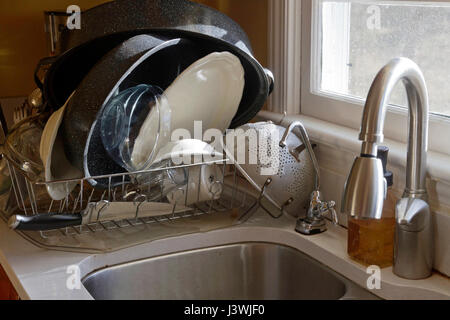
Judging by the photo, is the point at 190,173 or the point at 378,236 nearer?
the point at 378,236

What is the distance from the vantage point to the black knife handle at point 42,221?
1.11 metres

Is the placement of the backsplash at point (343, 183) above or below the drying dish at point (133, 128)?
below

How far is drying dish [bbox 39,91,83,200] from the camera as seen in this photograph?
114 cm

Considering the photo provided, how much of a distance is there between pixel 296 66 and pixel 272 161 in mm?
316

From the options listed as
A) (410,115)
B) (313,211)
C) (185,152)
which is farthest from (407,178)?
(185,152)

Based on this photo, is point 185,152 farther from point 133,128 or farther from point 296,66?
point 296,66

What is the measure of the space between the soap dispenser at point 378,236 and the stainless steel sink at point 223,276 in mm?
89

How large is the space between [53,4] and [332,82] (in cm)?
73

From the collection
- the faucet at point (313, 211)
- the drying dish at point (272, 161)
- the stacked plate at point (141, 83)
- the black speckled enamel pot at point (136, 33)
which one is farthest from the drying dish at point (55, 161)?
the faucet at point (313, 211)

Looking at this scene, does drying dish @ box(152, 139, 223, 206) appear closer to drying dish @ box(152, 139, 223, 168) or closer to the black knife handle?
drying dish @ box(152, 139, 223, 168)

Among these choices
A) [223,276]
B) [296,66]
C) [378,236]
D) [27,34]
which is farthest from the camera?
[27,34]

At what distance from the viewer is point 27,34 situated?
64.0 inches

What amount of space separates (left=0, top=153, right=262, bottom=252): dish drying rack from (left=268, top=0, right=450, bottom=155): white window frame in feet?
0.79

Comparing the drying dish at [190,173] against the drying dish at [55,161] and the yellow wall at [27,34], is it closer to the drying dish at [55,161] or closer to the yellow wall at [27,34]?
the drying dish at [55,161]
